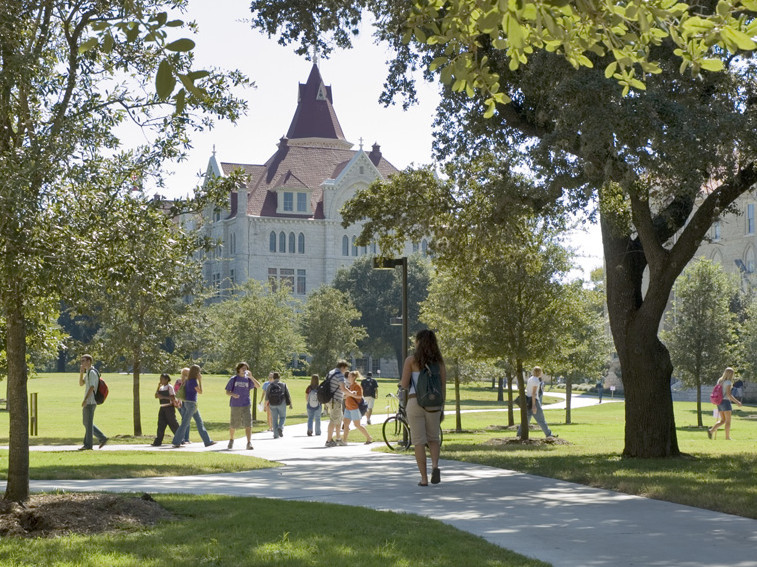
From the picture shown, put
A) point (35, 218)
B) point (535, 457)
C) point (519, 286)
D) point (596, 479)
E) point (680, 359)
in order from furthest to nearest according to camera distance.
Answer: point (680, 359), point (519, 286), point (535, 457), point (596, 479), point (35, 218)

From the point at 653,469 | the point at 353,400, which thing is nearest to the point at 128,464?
the point at 653,469

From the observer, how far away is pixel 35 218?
893 centimetres

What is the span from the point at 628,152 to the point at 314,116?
101 m

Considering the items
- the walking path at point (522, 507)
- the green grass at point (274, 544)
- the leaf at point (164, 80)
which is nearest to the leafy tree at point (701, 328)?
the walking path at point (522, 507)

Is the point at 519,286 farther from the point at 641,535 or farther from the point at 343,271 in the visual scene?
the point at 343,271

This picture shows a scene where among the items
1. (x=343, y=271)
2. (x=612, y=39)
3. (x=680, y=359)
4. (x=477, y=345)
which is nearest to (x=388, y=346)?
(x=343, y=271)

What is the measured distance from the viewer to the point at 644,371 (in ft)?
58.7

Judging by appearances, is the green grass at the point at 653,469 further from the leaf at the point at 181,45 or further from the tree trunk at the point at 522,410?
the leaf at the point at 181,45

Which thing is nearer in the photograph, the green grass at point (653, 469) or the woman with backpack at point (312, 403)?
the green grass at point (653, 469)

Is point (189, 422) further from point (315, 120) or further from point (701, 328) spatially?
point (315, 120)

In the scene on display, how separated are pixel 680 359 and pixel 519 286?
879 inches

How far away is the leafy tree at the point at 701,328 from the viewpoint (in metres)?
44.4

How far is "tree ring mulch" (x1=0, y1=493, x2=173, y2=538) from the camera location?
8969 millimetres

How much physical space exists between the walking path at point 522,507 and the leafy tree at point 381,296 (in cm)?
7704
